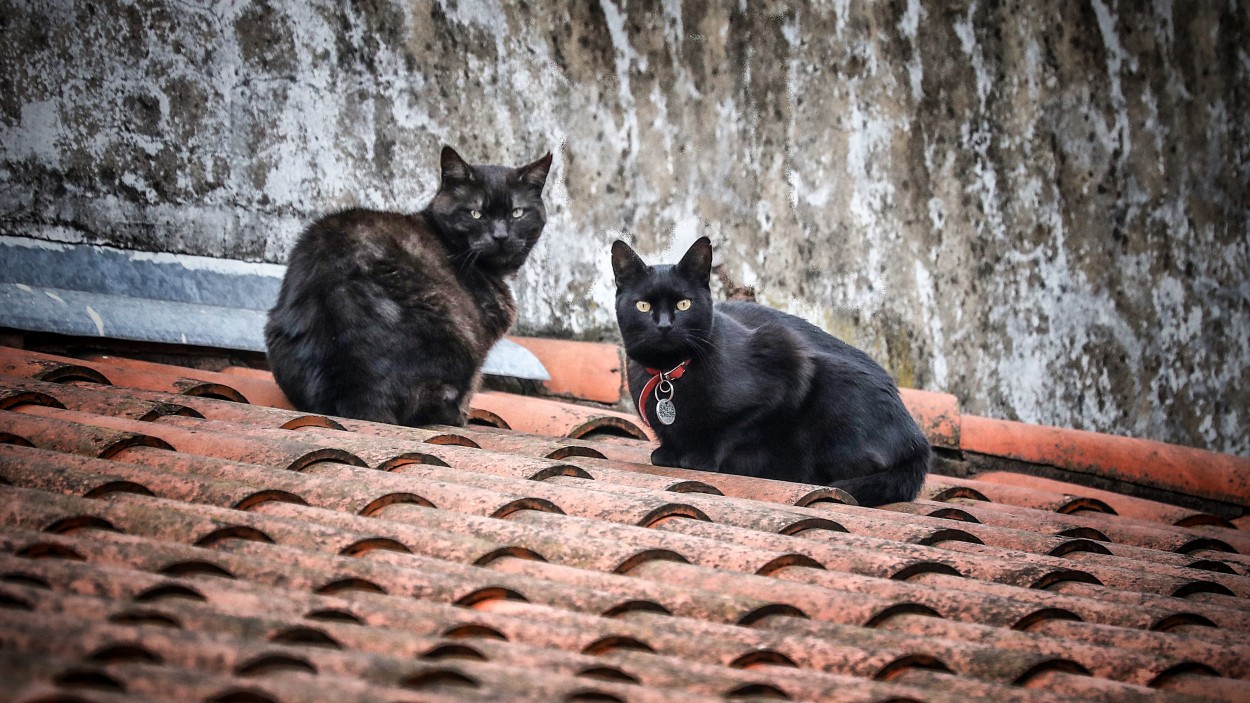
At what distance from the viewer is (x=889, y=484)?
314cm

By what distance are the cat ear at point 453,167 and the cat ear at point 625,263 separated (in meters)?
0.82

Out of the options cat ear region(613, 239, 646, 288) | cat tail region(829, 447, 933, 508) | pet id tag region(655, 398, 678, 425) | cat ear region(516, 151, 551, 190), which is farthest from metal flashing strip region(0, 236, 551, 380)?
cat tail region(829, 447, 933, 508)

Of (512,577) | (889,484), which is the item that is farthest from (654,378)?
(512,577)

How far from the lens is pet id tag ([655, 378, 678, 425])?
326 centimetres

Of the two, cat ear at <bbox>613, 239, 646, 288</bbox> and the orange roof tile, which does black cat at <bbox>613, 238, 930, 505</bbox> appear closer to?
cat ear at <bbox>613, 239, 646, 288</bbox>

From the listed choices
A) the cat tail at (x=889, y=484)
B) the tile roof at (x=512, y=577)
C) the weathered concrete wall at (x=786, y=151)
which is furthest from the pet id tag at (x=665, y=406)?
the weathered concrete wall at (x=786, y=151)

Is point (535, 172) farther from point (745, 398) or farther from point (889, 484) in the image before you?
point (889, 484)

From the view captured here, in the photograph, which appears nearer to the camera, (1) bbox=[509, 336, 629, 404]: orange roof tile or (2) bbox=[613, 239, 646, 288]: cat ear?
(2) bbox=[613, 239, 646, 288]: cat ear

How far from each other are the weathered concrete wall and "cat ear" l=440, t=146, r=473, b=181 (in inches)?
37.6

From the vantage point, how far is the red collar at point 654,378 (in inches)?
129

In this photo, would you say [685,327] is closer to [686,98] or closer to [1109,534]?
[1109,534]

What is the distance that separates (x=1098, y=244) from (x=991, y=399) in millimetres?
1073

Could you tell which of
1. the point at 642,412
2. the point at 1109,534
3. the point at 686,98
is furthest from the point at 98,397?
the point at 686,98

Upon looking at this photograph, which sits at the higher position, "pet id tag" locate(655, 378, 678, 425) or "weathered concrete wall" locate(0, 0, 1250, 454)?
Answer: "weathered concrete wall" locate(0, 0, 1250, 454)
